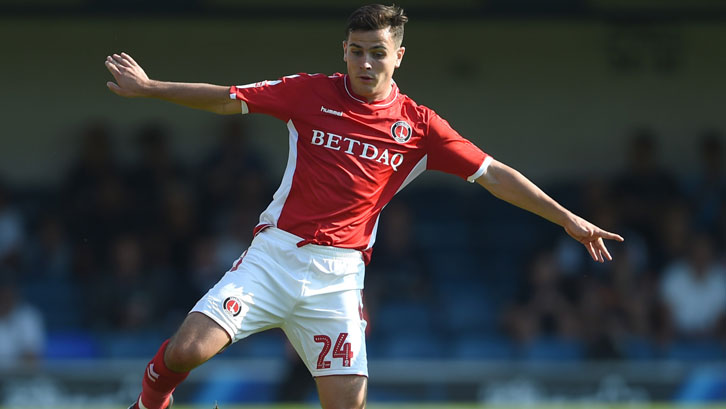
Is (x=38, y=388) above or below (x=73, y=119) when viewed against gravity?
below

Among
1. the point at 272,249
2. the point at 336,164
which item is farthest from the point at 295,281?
the point at 336,164

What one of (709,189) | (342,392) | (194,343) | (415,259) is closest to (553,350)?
(415,259)

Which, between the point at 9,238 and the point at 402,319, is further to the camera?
the point at 9,238

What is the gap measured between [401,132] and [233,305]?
114cm

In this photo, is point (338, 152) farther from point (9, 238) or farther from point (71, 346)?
point (9, 238)

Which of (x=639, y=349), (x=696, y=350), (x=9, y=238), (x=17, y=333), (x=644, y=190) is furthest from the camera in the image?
(x=644, y=190)

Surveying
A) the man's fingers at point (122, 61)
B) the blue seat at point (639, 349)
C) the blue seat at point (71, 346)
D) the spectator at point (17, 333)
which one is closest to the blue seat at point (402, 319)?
the blue seat at point (639, 349)

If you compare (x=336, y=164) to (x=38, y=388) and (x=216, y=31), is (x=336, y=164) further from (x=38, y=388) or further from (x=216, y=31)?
(x=216, y=31)

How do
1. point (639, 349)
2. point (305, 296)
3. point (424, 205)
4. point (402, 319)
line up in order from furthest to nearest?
point (424, 205) → point (402, 319) → point (639, 349) → point (305, 296)

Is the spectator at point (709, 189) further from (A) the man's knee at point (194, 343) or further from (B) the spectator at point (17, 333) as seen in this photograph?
(A) the man's knee at point (194, 343)

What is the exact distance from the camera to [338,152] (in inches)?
217

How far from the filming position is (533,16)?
38.2ft

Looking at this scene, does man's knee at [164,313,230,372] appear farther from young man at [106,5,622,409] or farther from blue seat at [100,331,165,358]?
blue seat at [100,331,165,358]

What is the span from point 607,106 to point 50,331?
21.4 ft
